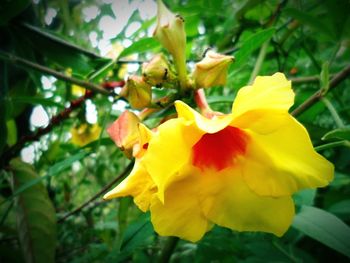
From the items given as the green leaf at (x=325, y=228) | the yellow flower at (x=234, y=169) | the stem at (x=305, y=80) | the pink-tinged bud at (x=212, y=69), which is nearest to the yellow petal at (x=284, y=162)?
the yellow flower at (x=234, y=169)

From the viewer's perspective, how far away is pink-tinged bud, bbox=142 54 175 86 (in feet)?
2.11

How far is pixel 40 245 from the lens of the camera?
2.98 ft

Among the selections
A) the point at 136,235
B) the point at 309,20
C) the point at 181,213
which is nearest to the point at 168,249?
the point at 136,235

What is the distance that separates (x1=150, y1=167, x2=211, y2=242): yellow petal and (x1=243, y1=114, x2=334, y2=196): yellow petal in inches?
3.7

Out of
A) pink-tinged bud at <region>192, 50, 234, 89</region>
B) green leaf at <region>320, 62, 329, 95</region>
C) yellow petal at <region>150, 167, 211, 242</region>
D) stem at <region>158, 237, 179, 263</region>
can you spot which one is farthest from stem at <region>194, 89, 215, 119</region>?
stem at <region>158, 237, 179, 263</region>

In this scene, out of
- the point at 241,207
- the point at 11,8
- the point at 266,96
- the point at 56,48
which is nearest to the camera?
the point at 266,96

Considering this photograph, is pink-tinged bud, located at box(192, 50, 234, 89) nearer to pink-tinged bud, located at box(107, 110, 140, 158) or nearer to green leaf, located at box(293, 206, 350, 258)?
pink-tinged bud, located at box(107, 110, 140, 158)

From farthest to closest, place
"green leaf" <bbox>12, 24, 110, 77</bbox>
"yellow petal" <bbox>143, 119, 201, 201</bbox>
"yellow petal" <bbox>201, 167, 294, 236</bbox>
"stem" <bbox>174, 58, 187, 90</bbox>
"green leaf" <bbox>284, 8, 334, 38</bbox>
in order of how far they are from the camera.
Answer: "green leaf" <bbox>12, 24, 110, 77</bbox>, "green leaf" <bbox>284, 8, 334, 38</bbox>, "stem" <bbox>174, 58, 187, 90</bbox>, "yellow petal" <bbox>201, 167, 294, 236</bbox>, "yellow petal" <bbox>143, 119, 201, 201</bbox>

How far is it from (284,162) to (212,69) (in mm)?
206

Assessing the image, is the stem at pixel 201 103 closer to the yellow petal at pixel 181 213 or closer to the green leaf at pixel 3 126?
the yellow petal at pixel 181 213

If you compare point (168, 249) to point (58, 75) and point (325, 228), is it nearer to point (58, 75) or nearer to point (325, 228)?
point (325, 228)

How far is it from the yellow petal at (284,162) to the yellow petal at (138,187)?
17 centimetres

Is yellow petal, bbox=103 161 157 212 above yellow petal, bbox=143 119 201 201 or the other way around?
the other way around

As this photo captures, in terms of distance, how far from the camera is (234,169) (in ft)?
2.04
